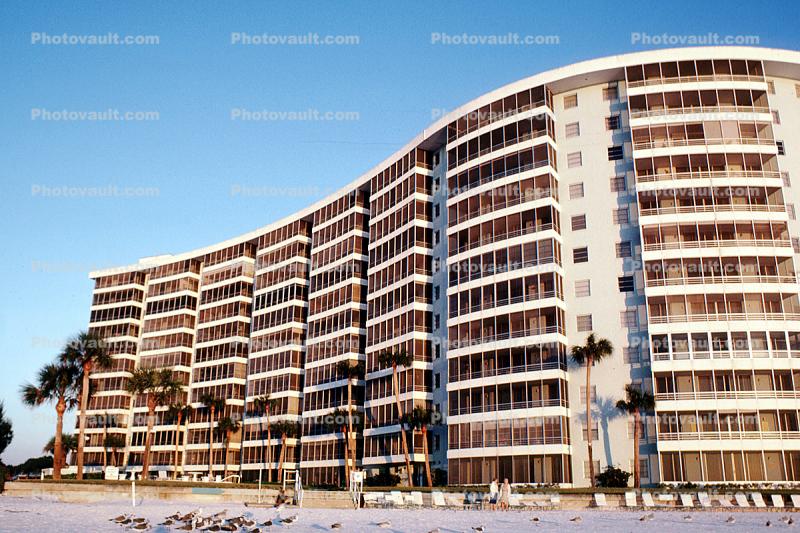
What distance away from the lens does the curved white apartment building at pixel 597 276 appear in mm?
60531

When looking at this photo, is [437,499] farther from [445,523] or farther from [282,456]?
[282,456]

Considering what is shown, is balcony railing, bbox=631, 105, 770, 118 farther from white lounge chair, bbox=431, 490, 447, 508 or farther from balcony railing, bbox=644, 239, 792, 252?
white lounge chair, bbox=431, 490, 447, 508

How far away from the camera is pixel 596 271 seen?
67.6 metres

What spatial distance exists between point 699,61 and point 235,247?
79806mm

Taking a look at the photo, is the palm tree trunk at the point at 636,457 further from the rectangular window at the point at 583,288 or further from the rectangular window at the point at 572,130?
the rectangular window at the point at 572,130

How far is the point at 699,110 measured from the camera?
67.6 m

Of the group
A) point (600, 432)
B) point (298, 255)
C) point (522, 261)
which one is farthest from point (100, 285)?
point (600, 432)

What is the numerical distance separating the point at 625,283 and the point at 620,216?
655cm

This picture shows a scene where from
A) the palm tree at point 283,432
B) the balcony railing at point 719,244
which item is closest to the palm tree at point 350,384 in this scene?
the palm tree at point 283,432

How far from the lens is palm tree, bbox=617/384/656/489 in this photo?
58.3m

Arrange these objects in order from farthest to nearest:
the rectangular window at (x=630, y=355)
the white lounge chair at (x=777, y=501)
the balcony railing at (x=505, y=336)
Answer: the balcony railing at (x=505, y=336)
the rectangular window at (x=630, y=355)
the white lounge chair at (x=777, y=501)

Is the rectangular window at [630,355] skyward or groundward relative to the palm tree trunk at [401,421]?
skyward

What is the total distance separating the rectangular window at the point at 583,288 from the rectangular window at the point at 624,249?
149 inches

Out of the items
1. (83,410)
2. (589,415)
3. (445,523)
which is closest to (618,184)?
(589,415)
